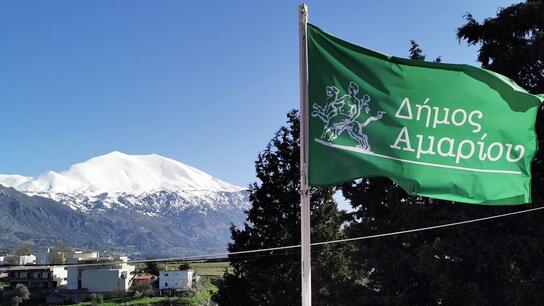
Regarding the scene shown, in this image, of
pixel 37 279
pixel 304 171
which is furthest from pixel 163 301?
pixel 304 171

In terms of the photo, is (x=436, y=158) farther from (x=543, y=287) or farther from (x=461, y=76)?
(x=543, y=287)

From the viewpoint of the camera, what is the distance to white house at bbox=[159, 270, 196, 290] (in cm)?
12575

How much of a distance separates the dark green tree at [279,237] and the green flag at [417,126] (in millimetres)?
17355

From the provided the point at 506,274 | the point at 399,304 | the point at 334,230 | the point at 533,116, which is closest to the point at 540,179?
the point at 506,274

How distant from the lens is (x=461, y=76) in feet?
18.9

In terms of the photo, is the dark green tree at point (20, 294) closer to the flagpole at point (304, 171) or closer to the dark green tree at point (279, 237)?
the dark green tree at point (279, 237)

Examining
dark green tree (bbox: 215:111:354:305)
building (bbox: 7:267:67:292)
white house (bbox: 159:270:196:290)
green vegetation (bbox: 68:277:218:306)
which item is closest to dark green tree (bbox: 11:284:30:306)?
building (bbox: 7:267:67:292)

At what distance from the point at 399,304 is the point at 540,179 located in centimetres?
581

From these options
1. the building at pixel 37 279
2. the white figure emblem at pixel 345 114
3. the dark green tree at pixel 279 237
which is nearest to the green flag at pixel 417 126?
the white figure emblem at pixel 345 114

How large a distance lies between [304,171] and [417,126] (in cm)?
115

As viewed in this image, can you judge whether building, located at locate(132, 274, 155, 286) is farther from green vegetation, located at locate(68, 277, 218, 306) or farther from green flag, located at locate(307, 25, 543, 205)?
green flag, located at locate(307, 25, 543, 205)

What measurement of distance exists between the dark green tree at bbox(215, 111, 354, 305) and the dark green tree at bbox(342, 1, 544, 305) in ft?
10.9

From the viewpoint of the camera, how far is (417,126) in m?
5.58

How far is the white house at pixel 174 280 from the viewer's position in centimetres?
12575
